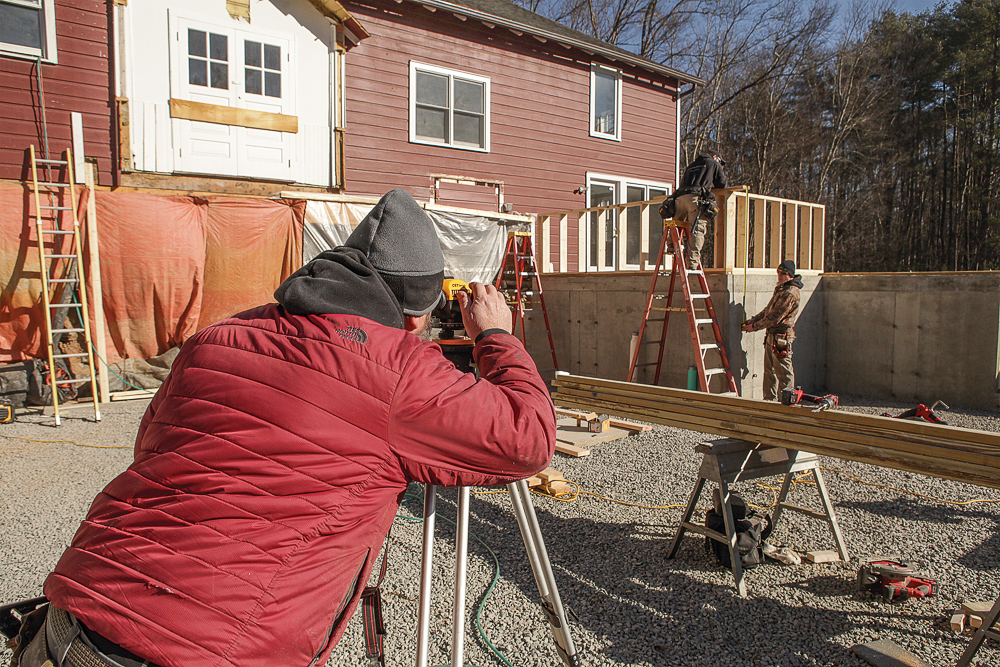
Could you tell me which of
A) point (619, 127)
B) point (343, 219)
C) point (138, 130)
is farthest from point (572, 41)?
point (138, 130)

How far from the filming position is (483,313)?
1682 millimetres

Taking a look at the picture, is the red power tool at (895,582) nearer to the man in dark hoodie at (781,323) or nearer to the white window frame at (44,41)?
the man in dark hoodie at (781,323)

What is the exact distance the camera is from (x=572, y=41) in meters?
12.9

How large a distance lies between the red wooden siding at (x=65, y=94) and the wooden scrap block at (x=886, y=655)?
405 inches

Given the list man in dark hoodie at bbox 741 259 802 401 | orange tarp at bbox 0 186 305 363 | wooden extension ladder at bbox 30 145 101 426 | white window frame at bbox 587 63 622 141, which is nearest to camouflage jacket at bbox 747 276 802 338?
man in dark hoodie at bbox 741 259 802 401

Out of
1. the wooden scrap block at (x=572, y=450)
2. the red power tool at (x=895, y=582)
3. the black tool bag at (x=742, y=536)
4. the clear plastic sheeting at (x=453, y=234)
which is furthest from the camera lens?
the clear plastic sheeting at (x=453, y=234)

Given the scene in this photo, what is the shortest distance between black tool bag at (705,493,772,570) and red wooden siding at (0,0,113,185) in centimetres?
943

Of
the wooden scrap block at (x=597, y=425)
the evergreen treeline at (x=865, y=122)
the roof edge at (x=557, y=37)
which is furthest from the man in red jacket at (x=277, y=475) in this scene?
the evergreen treeline at (x=865, y=122)

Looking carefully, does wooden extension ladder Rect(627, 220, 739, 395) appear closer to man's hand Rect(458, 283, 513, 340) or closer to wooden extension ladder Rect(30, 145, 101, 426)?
man's hand Rect(458, 283, 513, 340)

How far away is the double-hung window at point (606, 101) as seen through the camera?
44.9ft

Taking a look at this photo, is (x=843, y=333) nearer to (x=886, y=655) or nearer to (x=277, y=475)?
(x=886, y=655)

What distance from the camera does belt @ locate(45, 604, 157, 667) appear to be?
115 centimetres

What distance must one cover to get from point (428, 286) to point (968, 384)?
886 cm

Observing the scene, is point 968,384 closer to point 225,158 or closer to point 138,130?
point 225,158
